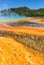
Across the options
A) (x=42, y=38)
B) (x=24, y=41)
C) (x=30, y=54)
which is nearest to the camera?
(x=30, y=54)

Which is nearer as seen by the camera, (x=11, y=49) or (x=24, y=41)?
(x=11, y=49)

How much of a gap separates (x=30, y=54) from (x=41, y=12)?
19.1m

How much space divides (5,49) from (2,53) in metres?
0.72

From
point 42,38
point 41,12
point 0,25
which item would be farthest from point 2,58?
point 41,12

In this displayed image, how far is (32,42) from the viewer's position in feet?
58.9

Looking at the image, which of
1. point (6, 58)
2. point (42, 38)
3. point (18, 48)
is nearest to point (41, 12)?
point (42, 38)

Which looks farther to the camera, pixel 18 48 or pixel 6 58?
pixel 18 48

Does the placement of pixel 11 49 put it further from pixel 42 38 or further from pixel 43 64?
pixel 42 38

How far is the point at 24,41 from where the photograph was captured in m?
17.9

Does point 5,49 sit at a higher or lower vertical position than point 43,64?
higher

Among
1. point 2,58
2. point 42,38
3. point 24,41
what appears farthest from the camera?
point 42,38

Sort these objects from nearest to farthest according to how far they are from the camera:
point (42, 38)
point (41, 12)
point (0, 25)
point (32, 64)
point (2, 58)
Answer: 1. point (2, 58)
2. point (32, 64)
3. point (42, 38)
4. point (0, 25)
5. point (41, 12)

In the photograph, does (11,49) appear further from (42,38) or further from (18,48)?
(42,38)

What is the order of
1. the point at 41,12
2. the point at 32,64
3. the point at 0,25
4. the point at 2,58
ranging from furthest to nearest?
A: 1. the point at 41,12
2. the point at 0,25
3. the point at 32,64
4. the point at 2,58
